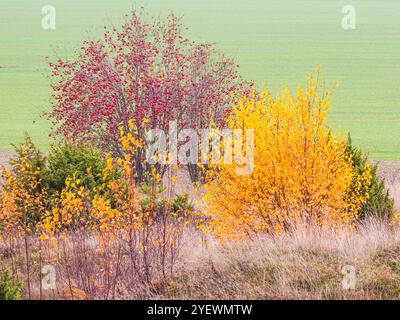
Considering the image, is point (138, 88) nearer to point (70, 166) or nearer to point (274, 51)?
point (70, 166)

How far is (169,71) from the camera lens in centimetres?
2183

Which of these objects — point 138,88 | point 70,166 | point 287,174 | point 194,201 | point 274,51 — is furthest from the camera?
point 274,51

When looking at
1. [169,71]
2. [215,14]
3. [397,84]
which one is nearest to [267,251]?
[169,71]

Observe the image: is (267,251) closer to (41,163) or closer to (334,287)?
(334,287)

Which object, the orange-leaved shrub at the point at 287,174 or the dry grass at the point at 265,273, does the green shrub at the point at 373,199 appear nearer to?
the orange-leaved shrub at the point at 287,174

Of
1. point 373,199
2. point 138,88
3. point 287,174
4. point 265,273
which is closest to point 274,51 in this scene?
point 138,88

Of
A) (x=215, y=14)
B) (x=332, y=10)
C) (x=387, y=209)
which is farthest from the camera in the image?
(x=332, y=10)

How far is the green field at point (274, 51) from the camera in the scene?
4056 cm

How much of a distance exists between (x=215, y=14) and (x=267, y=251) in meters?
104

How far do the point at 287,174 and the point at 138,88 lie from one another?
26.6 ft

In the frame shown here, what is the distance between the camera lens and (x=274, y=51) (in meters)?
75.8

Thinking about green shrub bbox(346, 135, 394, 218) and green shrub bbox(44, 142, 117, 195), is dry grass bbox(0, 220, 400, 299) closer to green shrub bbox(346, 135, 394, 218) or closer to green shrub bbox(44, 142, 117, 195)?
green shrub bbox(346, 135, 394, 218)

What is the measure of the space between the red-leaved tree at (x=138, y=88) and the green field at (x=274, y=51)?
4.29 ft

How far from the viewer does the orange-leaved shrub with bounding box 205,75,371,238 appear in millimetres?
14023
